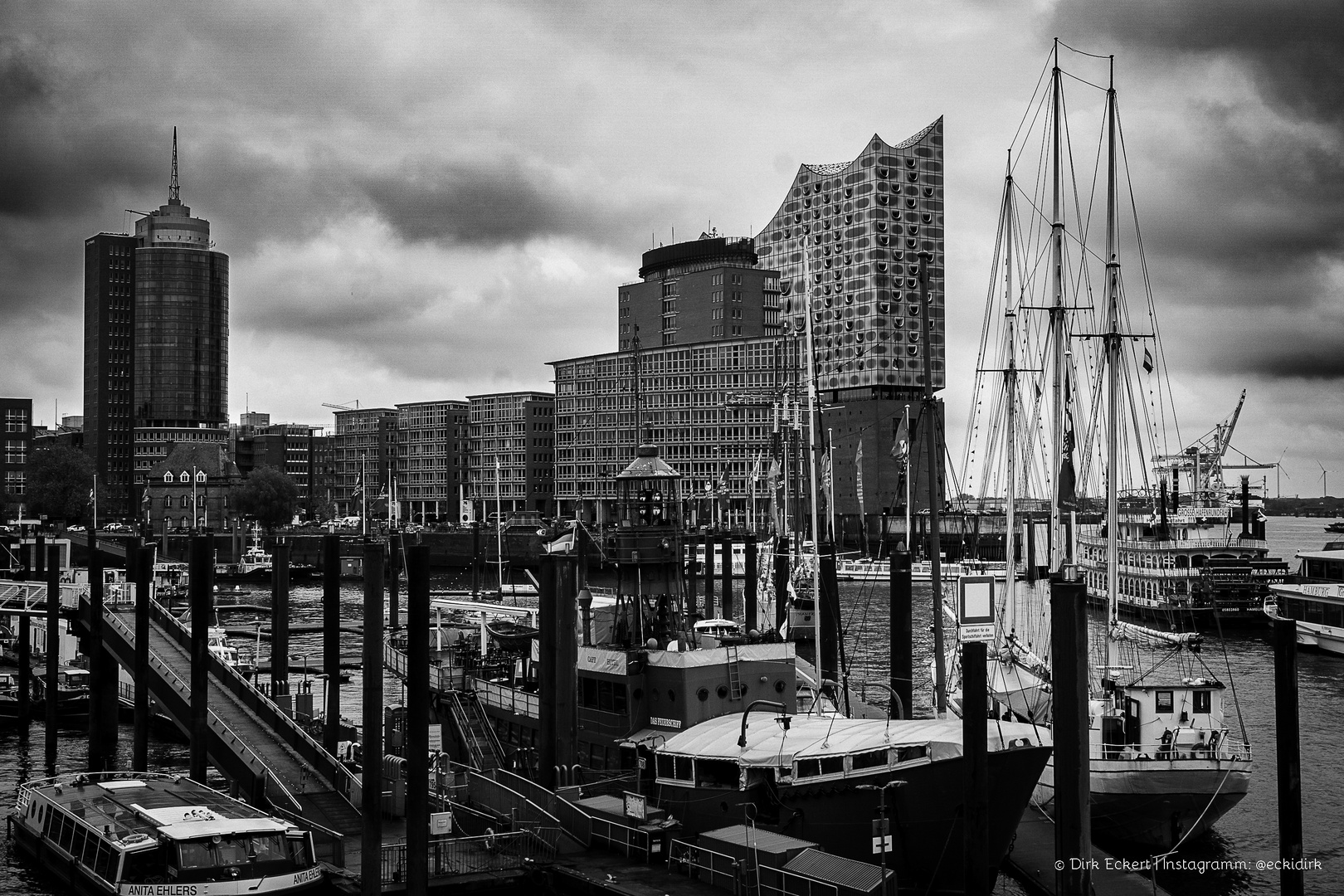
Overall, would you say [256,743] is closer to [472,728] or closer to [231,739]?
[231,739]

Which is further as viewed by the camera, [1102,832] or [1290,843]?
[1102,832]

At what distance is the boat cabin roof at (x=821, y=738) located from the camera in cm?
2984

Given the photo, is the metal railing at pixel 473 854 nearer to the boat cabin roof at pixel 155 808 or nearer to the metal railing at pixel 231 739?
the boat cabin roof at pixel 155 808

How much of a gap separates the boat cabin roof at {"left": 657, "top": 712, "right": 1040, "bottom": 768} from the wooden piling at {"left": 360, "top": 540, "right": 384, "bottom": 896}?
7693 millimetres

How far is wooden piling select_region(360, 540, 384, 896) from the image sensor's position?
92.6 ft

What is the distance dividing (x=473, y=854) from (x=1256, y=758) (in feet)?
118

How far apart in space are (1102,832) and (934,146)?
171095mm

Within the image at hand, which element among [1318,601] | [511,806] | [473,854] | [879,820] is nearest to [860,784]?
[879,820]

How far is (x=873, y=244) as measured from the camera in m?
196

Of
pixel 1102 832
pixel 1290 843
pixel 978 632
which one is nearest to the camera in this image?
pixel 1290 843

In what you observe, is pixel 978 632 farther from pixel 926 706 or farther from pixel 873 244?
pixel 873 244

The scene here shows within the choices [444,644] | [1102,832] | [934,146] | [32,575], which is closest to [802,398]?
[934,146]

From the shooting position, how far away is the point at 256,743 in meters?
40.1

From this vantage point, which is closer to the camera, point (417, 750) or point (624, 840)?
point (417, 750)
